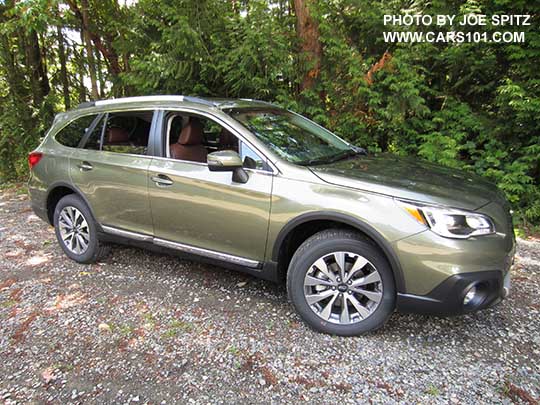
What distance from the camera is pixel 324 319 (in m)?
2.75

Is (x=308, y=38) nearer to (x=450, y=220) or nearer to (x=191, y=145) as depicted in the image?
(x=191, y=145)

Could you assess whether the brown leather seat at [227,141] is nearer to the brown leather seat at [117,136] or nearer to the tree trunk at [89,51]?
the brown leather seat at [117,136]

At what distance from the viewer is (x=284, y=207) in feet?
9.05

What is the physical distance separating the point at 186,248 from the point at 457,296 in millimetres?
2100

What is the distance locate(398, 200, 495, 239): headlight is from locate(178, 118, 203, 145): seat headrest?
2012 mm

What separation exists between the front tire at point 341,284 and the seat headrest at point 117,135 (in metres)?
2.10

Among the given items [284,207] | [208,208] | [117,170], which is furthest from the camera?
[117,170]

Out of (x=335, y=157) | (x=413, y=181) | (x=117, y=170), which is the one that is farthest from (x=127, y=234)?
(x=413, y=181)

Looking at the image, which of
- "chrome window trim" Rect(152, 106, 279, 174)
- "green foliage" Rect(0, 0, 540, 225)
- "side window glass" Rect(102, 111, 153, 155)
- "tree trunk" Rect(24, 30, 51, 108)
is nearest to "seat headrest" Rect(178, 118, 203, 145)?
"chrome window trim" Rect(152, 106, 279, 174)

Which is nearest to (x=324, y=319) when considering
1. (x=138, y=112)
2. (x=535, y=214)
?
(x=138, y=112)

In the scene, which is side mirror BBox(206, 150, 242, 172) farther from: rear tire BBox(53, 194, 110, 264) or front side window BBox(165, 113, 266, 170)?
rear tire BBox(53, 194, 110, 264)

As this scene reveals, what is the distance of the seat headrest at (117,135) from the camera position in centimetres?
372

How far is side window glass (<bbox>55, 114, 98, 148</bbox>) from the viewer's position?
3.91m

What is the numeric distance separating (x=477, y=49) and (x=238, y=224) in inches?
187
